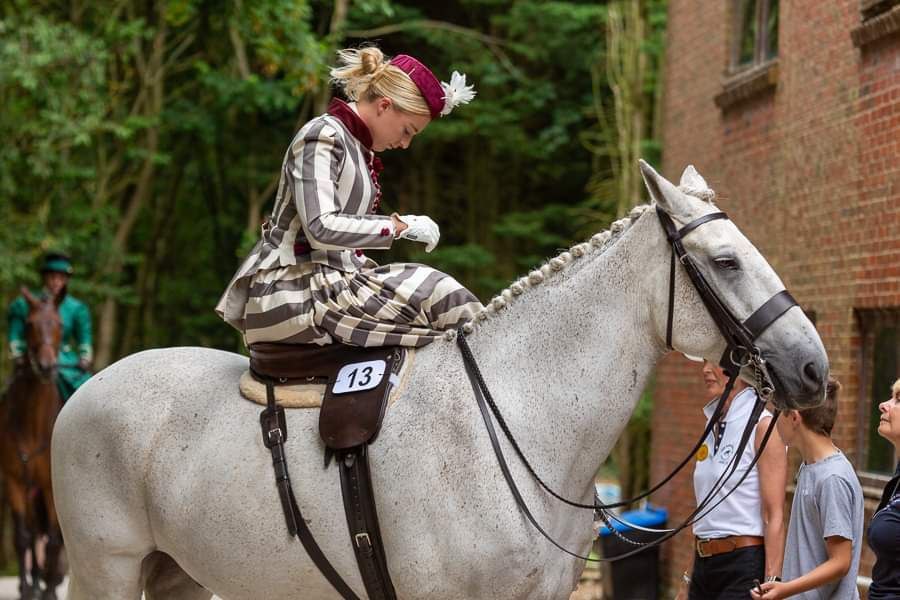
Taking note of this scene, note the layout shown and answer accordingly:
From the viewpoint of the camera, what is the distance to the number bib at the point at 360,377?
413cm

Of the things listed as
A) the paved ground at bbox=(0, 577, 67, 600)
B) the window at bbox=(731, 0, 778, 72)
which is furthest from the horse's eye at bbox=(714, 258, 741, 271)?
the paved ground at bbox=(0, 577, 67, 600)

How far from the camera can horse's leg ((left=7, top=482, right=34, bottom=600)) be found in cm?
1036

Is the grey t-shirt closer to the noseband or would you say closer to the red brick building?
the noseband

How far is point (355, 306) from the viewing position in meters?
4.21

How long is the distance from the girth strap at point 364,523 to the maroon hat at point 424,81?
1219 millimetres

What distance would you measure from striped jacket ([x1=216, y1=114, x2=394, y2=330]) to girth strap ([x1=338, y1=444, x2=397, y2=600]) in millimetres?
682

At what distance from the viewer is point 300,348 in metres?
4.31

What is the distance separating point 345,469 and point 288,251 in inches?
31.2

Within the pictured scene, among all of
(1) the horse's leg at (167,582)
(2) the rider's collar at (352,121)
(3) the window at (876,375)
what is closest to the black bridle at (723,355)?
(2) the rider's collar at (352,121)

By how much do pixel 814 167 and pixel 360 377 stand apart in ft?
18.4

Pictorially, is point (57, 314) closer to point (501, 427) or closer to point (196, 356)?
point (196, 356)

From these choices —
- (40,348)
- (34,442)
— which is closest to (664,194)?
(40,348)

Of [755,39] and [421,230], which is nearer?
[421,230]

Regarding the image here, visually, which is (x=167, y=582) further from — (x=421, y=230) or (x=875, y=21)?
(x=875, y=21)
